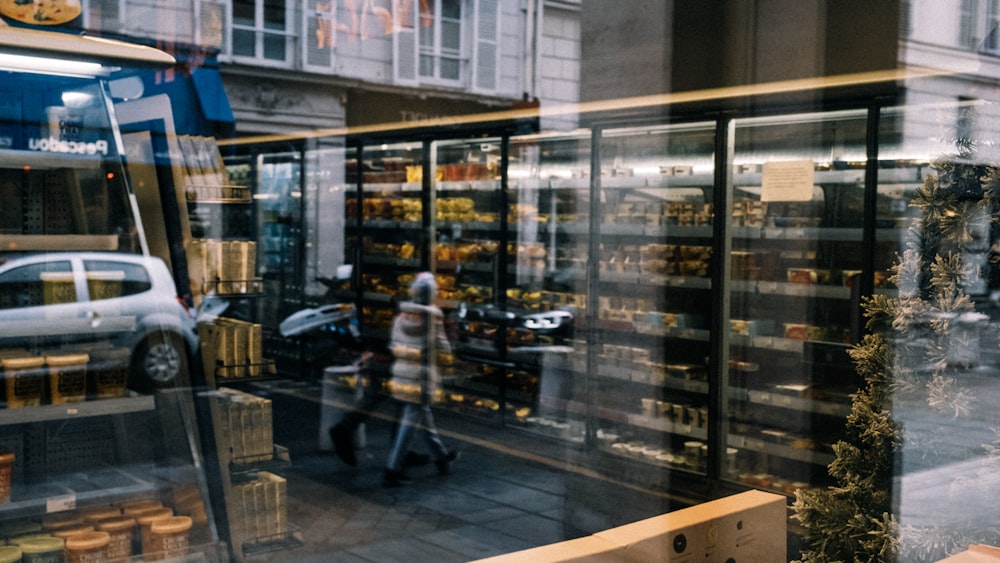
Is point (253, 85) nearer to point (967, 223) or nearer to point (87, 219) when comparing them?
point (87, 219)

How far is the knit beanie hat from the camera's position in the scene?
7094 mm

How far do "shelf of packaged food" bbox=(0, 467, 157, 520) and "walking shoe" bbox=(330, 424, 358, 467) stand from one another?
3.05 m

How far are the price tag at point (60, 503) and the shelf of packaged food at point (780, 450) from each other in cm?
374

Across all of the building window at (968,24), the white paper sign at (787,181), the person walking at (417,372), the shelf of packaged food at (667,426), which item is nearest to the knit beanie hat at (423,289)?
the person walking at (417,372)

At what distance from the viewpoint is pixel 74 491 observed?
3.22 metres

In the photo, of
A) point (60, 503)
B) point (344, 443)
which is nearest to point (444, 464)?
point (344, 443)

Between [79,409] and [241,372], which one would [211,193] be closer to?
[241,372]

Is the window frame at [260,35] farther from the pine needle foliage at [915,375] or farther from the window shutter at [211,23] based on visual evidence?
the pine needle foliage at [915,375]

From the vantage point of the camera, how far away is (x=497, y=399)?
745cm

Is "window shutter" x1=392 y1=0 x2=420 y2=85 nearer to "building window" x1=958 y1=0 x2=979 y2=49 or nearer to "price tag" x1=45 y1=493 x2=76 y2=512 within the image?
"building window" x1=958 y1=0 x2=979 y2=49

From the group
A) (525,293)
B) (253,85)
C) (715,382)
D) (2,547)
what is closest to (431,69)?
(253,85)

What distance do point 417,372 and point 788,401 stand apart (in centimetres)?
341

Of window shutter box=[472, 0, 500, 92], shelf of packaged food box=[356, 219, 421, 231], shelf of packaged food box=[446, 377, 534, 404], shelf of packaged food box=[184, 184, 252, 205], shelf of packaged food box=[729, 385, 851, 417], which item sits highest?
window shutter box=[472, 0, 500, 92]

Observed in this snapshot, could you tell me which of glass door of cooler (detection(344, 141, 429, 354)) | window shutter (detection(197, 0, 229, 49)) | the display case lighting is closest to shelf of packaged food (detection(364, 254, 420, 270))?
glass door of cooler (detection(344, 141, 429, 354))
